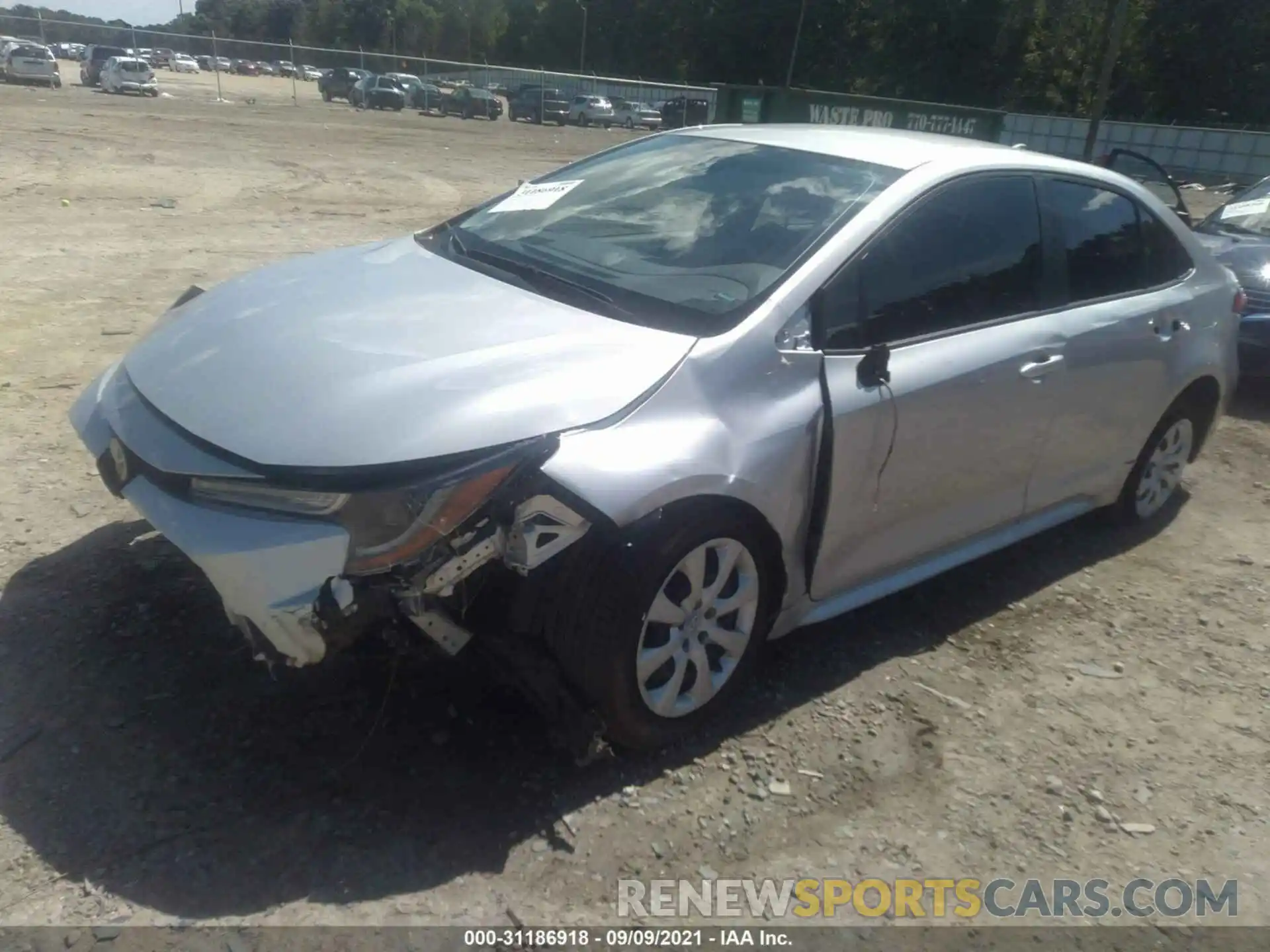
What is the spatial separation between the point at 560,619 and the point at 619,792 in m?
0.55

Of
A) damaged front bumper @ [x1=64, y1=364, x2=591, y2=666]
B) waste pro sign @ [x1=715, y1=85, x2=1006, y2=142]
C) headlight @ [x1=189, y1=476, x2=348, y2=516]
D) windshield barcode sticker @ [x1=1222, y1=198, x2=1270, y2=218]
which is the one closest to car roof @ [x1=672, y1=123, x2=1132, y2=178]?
damaged front bumper @ [x1=64, y1=364, x2=591, y2=666]

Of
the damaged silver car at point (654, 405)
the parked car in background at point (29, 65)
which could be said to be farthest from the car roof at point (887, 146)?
the parked car in background at point (29, 65)

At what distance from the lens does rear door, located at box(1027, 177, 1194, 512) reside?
4012 millimetres

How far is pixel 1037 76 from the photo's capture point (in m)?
55.1

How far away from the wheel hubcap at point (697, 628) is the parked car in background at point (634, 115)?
1645 inches

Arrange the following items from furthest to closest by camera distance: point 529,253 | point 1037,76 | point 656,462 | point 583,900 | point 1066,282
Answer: point 1037,76 → point 1066,282 → point 529,253 → point 656,462 → point 583,900

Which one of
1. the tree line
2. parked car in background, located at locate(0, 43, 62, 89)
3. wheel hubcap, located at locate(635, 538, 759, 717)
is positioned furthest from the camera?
the tree line

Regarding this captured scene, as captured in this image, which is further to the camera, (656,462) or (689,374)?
(689,374)

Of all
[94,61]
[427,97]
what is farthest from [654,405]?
[94,61]

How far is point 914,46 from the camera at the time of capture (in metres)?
58.8

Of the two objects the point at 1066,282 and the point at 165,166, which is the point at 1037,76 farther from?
the point at 1066,282

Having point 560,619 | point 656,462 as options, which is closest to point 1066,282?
point 656,462

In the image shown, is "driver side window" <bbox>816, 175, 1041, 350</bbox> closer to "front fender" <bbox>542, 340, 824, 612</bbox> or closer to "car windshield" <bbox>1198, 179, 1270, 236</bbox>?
"front fender" <bbox>542, 340, 824, 612</bbox>

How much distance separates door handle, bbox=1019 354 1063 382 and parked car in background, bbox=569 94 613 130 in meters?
40.5
